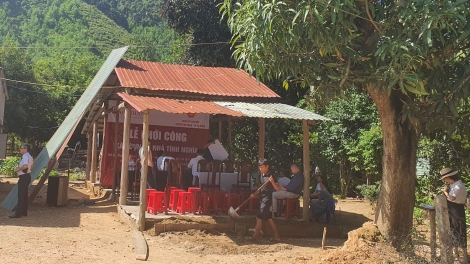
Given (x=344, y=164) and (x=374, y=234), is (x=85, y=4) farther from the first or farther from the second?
(x=374, y=234)

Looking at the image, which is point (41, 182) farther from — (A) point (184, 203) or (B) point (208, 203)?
(B) point (208, 203)

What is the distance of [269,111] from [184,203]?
2631 millimetres

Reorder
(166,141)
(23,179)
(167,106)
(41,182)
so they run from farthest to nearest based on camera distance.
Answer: (166,141) < (41,182) < (23,179) < (167,106)

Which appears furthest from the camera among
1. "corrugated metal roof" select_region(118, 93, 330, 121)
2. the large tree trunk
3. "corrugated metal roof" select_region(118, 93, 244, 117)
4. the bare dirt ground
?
"corrugated metal roof" select_region(118, 93, 330, 121)

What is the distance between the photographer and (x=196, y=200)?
1026cm

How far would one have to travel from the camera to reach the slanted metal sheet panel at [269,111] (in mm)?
10398

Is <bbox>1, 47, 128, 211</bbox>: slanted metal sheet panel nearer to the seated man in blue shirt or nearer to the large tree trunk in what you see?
the seated man in blue shirt

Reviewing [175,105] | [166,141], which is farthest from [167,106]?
[166,141]

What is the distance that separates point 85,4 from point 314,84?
238ft

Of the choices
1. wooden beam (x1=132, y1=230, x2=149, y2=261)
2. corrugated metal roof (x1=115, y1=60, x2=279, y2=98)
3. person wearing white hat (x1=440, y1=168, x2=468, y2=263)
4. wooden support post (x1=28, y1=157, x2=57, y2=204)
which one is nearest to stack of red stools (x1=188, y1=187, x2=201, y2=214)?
wooden beam (x1=132, y1=230, x2=149, y2=261)

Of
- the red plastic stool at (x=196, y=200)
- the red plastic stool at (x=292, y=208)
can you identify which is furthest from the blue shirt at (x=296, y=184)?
the red plastic stool at (x=196, y=200)

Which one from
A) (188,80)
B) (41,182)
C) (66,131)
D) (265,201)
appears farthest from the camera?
(188,80)

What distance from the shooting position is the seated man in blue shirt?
9992mm

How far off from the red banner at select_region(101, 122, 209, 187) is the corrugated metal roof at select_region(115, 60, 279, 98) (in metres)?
1.74
